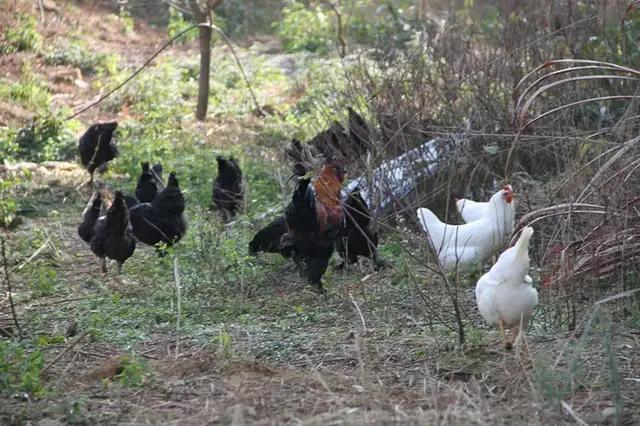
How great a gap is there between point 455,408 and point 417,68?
5.94m

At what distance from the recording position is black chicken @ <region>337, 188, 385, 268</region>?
8820mm

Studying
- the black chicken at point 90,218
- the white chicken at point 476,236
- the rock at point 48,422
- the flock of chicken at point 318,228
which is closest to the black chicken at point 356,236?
the flock of chicken at point 318,228

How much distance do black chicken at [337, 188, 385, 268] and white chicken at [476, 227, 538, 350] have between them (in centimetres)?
252

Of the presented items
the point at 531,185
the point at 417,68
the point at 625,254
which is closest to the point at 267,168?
the point at 417,68

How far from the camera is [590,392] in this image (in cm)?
526

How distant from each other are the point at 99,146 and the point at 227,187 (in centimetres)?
268

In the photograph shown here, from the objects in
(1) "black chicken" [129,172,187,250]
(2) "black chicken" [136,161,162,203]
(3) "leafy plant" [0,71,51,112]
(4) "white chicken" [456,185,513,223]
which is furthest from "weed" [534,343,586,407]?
(3) "leafy plant" [0,71,51,112]

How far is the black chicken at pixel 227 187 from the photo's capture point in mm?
11094

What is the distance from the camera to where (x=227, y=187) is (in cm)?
1128

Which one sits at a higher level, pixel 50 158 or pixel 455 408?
pixel 455 408

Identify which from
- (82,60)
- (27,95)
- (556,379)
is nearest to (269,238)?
(556,379)

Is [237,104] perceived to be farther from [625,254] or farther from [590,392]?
[590,392]

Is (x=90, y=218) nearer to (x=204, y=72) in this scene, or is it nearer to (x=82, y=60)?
(x=204, y=72)

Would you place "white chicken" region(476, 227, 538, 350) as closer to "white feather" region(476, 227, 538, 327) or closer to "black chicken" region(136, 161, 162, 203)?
"white feather" region(476, 227, 538, 327)
